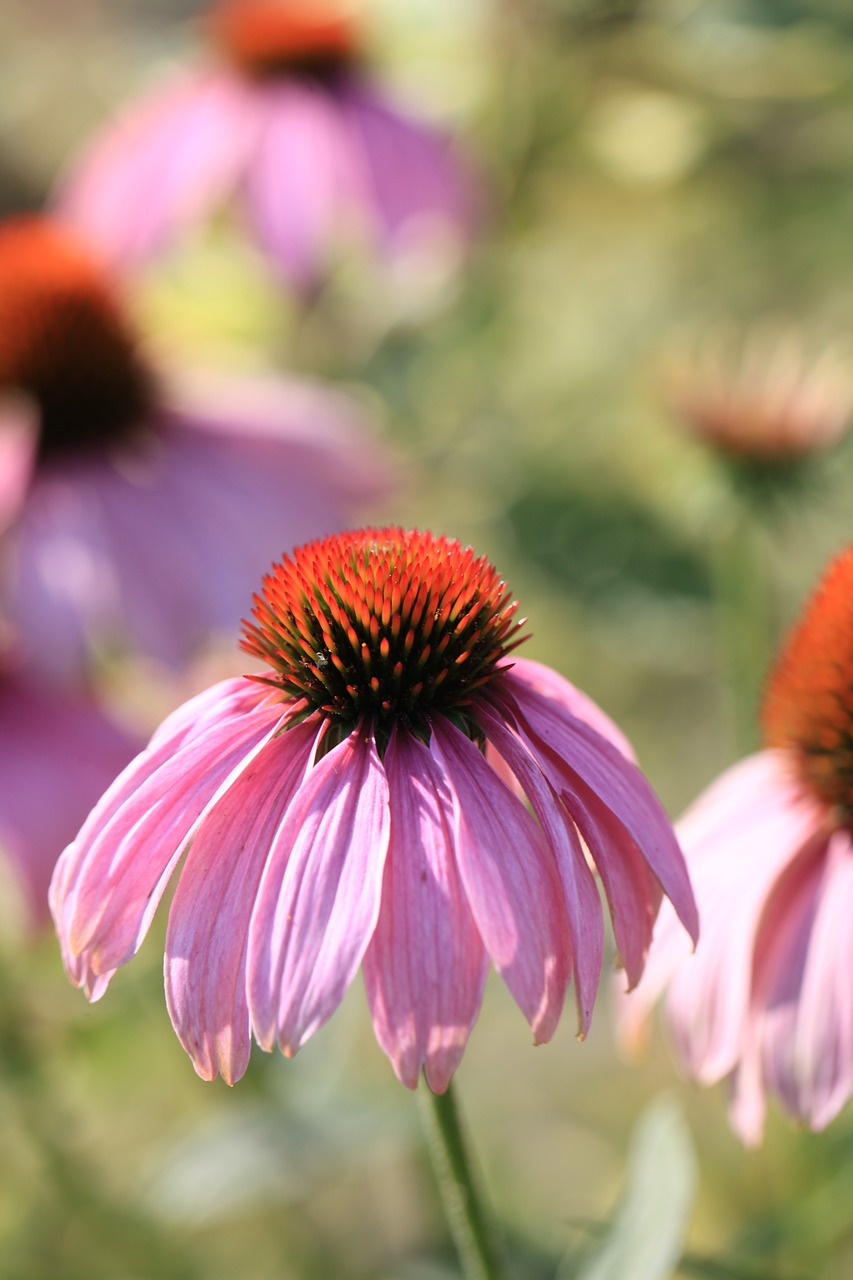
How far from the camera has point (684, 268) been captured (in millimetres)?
1464

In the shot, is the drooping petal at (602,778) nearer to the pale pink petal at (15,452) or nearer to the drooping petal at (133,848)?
the drooping petal at (133,848)

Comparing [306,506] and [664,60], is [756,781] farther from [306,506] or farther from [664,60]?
[664,60]

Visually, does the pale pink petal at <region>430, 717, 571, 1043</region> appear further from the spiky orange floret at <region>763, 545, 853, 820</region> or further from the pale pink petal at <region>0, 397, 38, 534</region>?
the pale pink petal at <region>0, 397, 38, 534</region>

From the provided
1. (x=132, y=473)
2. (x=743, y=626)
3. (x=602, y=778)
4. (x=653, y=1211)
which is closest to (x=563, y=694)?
(x=602, y=778)

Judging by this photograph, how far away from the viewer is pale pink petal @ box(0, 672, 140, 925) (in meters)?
0.74

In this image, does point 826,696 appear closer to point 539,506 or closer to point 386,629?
point 386,629

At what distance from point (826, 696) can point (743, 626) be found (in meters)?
0.29

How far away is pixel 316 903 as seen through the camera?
38cm

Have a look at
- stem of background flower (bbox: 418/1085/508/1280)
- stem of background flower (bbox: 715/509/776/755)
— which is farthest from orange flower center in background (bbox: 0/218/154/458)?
stem of background flower (bbox: 418/1085/508/1280)

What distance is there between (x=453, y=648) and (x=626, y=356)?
1050 millimetres

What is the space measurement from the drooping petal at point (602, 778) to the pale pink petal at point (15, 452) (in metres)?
0.50

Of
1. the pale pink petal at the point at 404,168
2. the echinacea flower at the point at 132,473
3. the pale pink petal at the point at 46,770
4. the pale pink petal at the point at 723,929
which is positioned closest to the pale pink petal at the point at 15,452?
the echinacea flower at the point at 132,473

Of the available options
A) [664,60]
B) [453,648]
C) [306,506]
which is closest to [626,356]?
[664,60]

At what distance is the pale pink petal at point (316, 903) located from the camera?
1.20ft
